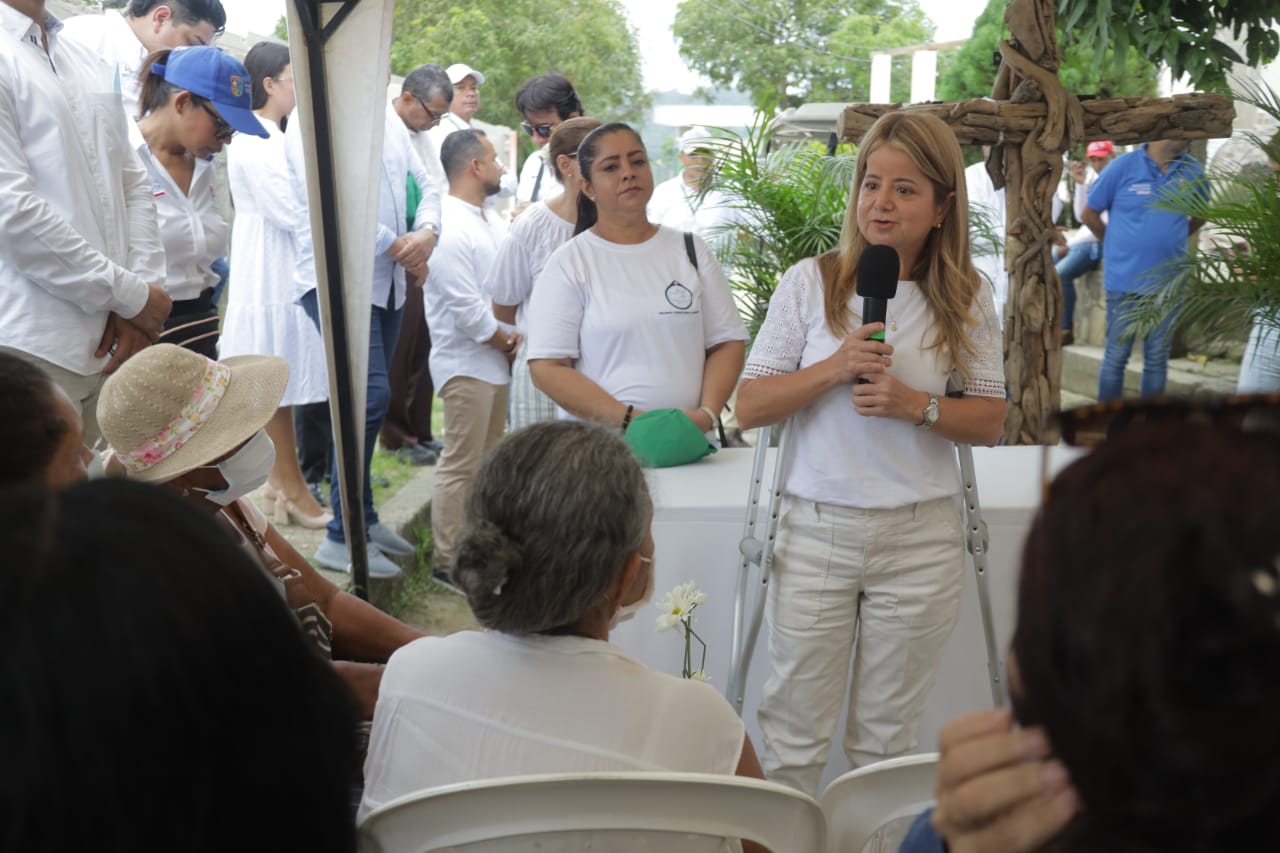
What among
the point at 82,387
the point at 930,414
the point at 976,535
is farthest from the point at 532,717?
the point at 82,387

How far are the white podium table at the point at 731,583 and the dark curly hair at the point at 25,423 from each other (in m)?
1.57

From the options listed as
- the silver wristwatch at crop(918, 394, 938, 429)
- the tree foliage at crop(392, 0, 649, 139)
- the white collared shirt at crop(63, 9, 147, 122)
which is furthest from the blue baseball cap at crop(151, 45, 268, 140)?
the tree foliage at crop(392, 0, 649, 139)

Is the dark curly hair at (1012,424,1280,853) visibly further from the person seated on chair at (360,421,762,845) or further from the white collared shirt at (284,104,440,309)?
the white collared shirt at (284,104,440,309)

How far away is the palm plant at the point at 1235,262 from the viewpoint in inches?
156

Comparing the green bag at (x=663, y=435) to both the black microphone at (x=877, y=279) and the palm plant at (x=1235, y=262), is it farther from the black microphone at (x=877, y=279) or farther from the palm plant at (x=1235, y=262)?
the palm plant at (x=1235, y=262)

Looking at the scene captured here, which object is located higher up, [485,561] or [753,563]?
[485,561]

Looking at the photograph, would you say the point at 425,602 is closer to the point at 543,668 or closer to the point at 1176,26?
the point at 543,668

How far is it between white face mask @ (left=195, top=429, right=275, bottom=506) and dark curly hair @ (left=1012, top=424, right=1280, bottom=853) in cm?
185

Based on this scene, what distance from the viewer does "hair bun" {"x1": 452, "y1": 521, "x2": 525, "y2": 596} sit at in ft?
5.44

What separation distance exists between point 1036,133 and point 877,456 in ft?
7.16

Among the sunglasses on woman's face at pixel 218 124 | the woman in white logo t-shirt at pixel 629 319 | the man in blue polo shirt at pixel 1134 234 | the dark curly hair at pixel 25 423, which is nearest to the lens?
the dark curly hair at pixel 25 423

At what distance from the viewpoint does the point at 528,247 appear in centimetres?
444

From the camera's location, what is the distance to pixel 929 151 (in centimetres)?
268

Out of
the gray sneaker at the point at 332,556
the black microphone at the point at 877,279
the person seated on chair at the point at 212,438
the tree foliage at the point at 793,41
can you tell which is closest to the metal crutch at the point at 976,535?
the black microphone at the point at 877,279
